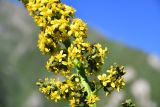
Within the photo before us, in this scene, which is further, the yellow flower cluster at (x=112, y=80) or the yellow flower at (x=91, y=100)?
the yellow flower cluster at (x=112, y=80)

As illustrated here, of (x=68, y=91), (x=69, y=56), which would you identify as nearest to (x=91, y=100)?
(x=68, y=91)

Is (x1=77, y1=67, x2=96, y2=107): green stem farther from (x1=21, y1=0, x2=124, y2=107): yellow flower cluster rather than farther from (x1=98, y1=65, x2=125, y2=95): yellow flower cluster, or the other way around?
(x1=98, y1=65, x2=125, y2=95): yellow flower cluster

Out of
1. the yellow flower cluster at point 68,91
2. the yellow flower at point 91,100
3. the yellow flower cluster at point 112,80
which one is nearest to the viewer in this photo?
the yellow flower at point 91,100

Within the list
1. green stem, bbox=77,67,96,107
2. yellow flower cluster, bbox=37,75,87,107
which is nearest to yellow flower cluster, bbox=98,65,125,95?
green stem, bbox=77,67,96,107

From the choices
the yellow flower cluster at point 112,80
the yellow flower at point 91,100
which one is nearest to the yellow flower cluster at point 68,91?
the yellow flower at point 91,100

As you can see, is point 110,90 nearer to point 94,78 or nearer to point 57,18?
point 94,78

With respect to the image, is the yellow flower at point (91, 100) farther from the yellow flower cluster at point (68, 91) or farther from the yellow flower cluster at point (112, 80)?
the yellow flower cluster at point (112, 80)

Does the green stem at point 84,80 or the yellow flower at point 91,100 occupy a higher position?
the green stem at point 84,80

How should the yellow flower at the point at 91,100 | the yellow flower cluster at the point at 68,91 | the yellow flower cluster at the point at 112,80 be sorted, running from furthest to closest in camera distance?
the yellow flower cluster at the point at 112,80 → the yellow flower cluster at the point at 68,91 → the yellow flower at the point at 91,100
